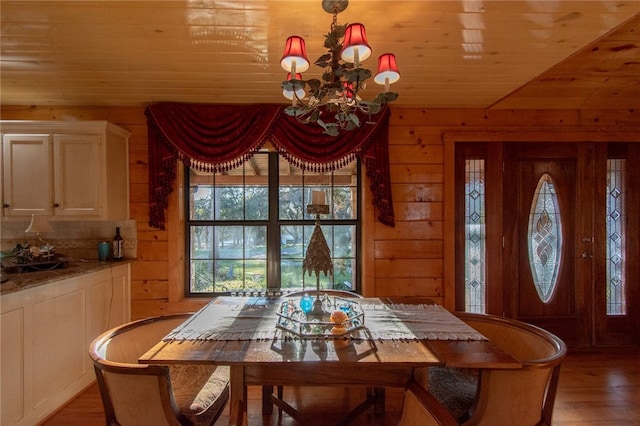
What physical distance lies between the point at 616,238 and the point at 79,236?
4810 millimetres

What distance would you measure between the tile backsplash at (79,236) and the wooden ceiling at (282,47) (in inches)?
40.7

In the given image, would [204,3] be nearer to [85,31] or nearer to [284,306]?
[85,31]

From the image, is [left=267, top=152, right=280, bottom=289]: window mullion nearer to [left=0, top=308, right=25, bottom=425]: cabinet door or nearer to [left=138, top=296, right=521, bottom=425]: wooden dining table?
[left=138, top=296, right=521, bottom=425]: wooden dining table

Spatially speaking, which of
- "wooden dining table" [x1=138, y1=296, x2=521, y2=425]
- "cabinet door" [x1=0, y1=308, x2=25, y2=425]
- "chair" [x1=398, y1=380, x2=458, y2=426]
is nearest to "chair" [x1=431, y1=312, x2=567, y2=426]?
"wooden dining table" [x1=138, y1=296, x2=521, y2=425]

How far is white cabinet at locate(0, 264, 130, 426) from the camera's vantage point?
1883 mm

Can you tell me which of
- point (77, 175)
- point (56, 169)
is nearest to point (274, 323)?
point (77, 175)

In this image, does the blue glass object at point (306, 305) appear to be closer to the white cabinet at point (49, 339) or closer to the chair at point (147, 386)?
the chair at point (147, 386)

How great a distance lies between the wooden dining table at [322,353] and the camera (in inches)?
50.9

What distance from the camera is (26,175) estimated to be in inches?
104

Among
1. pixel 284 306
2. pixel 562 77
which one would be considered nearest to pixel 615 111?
pixel 562 77

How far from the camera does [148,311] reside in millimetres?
2975

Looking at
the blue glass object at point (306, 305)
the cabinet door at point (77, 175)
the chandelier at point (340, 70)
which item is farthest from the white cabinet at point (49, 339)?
the chandelier at point (340, 70)

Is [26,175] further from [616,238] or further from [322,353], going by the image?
[616,238]

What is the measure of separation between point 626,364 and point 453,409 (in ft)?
7.98
